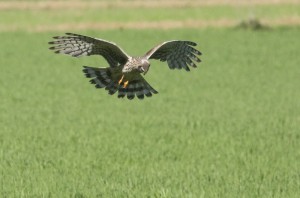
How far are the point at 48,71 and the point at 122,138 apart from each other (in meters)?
13.6

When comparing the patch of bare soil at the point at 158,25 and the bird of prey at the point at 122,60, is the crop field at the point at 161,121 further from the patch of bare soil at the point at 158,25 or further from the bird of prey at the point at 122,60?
the bird of prey at the point at 122,60

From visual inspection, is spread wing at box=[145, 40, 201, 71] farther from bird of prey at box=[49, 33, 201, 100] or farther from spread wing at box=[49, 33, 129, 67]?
spread wing at box=[49, 33, 129, 67]

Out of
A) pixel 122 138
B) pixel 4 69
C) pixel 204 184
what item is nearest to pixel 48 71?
pixel 4 69

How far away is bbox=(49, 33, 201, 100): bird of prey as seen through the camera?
10766 millimetres

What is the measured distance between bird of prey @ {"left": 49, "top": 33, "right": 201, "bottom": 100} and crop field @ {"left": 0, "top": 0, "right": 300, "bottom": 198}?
1301mm

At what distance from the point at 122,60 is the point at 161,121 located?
791cm

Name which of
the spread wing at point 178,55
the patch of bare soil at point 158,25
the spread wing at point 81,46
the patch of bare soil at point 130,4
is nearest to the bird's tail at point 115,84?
the spread wing at point 81,46

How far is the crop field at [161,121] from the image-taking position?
40.7ft

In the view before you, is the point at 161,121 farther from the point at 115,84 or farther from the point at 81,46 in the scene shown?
the point at 81,46

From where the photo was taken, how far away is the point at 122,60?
11453 mm

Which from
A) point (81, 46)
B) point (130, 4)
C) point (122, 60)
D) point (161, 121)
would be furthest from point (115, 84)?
point (130, 4)

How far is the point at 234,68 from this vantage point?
31219 mm

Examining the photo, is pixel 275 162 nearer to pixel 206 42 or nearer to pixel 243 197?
pixel 243 197

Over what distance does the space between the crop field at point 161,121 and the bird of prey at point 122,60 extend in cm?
130
